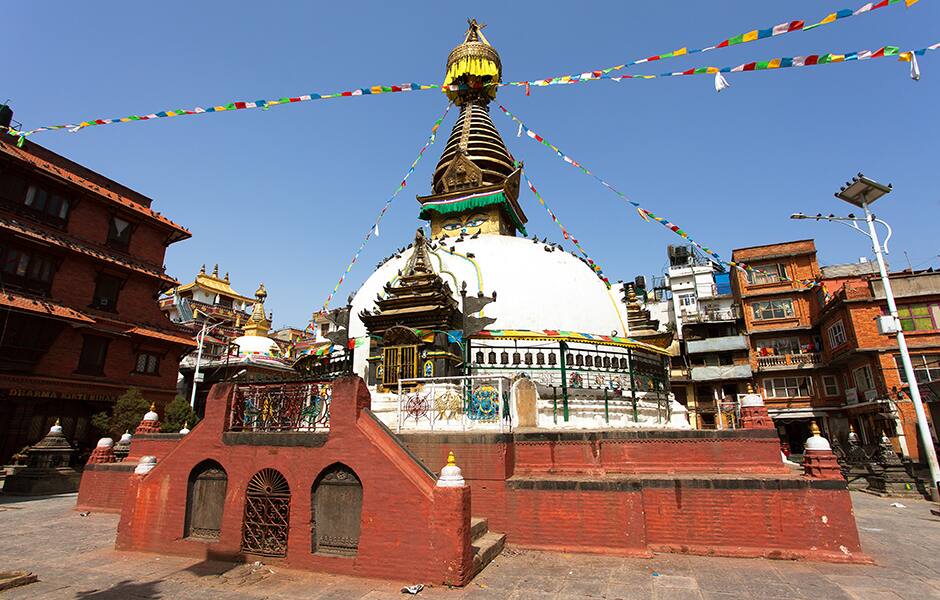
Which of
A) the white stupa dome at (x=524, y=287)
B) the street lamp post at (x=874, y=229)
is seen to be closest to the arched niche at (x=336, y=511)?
the white stupa dome at (x=524, y=287)

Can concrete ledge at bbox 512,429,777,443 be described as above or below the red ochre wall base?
above

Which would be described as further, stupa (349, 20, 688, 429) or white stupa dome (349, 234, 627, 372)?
white stupa dome (349, 234, 627, 372)

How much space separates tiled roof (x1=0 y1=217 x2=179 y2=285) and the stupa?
46.6ft

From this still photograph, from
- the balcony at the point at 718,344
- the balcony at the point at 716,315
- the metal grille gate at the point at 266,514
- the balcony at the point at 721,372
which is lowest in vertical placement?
the metal grille gate at the point at 266,514

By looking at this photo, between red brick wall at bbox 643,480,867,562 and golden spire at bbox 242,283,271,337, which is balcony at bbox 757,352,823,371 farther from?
golden spire at bbox 242,283,271,337

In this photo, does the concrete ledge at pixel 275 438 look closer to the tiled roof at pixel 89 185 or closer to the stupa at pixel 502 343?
the stupa at pixel 502 343

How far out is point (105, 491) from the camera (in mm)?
12922

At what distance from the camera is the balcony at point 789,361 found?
3466 cm

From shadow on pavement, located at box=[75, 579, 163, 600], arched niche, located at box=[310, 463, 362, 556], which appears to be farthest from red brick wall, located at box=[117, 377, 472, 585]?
shadow on pavement, located at box=[75, 579, 163, 600]

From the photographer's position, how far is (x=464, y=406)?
978 cm

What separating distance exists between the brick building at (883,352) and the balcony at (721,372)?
5.62m

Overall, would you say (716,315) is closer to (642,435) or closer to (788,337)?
(788,337)

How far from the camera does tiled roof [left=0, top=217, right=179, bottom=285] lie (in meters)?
21.0

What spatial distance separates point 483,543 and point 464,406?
2.70m
